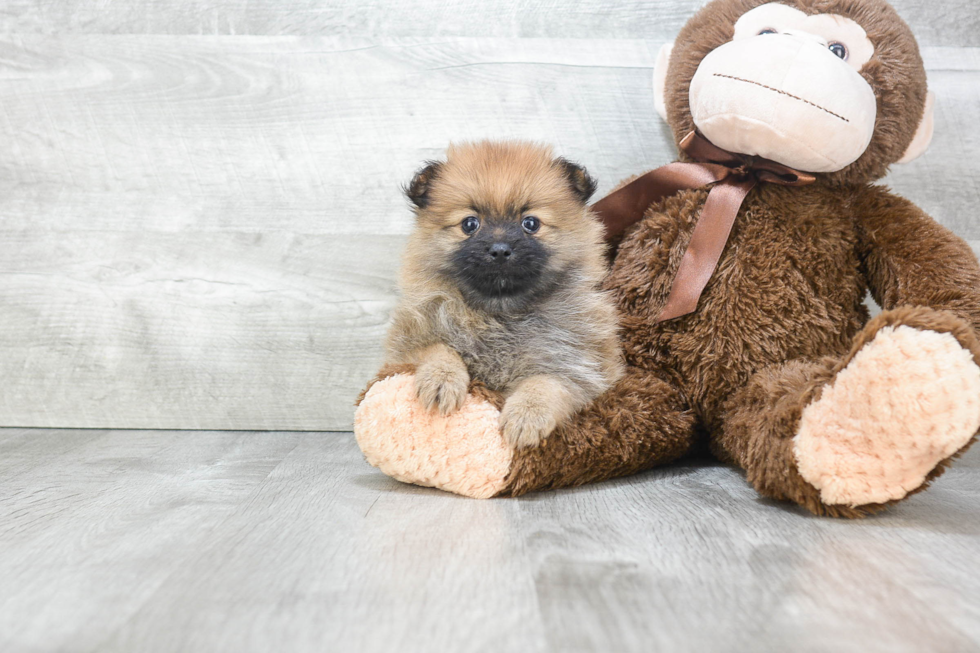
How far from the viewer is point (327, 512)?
3.71 feet

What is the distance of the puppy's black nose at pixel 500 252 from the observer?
3.86ft

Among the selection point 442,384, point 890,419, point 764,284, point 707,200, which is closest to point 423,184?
point 442,384

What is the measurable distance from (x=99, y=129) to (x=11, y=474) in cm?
83

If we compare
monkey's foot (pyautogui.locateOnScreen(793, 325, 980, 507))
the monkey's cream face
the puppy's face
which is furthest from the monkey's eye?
monkey's foot (pyautogui.locateOnScreen(793, 325, 980, 507))

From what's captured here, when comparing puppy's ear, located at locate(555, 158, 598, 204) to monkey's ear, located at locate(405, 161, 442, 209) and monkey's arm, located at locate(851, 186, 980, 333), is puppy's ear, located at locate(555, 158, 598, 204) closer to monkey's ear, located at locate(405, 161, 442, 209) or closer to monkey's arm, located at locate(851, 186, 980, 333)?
monkey's ear, located at locate(405, 161, 442, 209)

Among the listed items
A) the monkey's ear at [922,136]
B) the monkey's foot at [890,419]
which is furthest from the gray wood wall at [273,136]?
the monkey's foot at [890,419]

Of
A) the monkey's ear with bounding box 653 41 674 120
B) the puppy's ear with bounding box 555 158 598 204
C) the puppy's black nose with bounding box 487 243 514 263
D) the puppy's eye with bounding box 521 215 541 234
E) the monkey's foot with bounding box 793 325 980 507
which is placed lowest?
the monkey's foot with bounding box 793 325 980 507

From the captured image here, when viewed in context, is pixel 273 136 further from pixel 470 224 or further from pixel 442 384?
pixel 442 384

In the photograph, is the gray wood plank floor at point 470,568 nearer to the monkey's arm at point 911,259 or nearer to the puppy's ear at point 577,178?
the monkey's arm at point 911,259

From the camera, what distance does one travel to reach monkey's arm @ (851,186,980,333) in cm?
121

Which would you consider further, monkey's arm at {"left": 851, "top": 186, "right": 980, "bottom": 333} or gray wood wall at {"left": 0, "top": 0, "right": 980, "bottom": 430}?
gray wood wall at {"left": 0, "top": 0, "right": 980, "bottom": 430}

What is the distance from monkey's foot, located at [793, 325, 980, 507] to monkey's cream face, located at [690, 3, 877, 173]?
424 mm

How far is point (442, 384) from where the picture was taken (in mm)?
1158

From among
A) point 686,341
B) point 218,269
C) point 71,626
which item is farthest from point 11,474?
point 686,341
